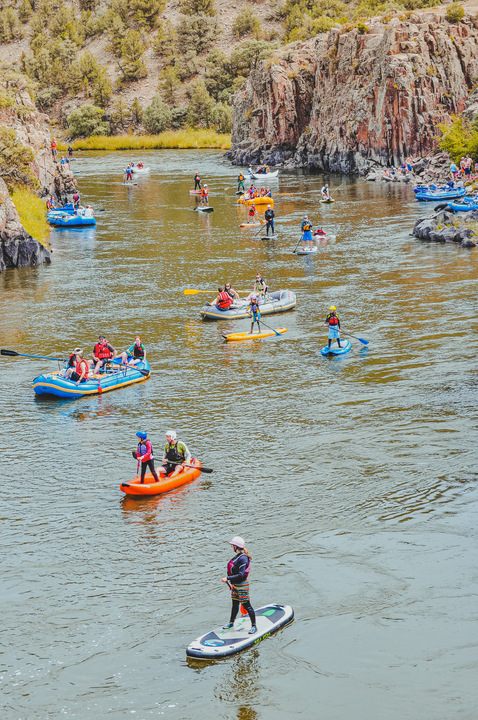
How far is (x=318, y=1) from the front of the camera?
15750cm

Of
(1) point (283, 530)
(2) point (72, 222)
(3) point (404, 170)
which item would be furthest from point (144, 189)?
(1) point (283, 530)

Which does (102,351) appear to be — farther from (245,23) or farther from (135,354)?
(245,23)

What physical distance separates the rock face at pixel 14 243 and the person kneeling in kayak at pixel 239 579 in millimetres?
38039

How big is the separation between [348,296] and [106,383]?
587 inches

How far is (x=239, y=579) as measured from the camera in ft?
48.7

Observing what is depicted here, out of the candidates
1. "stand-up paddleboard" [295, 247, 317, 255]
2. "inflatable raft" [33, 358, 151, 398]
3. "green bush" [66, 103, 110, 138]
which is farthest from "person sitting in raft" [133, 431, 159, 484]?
"green bush" [66, 103, 110, 138]

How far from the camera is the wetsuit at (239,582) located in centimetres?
1477

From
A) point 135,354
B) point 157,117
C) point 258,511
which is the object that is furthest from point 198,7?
point 258,511

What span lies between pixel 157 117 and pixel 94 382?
116022 millimetres

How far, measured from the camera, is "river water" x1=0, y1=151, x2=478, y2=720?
14.4 meters

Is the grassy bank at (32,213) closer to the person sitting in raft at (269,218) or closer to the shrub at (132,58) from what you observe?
the person sitting in raft at (269,218)

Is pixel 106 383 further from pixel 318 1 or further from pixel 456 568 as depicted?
pixel 318 1

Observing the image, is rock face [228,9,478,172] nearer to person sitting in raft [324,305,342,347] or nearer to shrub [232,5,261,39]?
person sitting in raft [324,305,342,347]

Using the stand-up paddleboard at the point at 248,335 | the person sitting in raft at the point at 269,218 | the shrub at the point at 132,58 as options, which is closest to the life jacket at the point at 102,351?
the stand-up paddleboard at the point at 248,335
